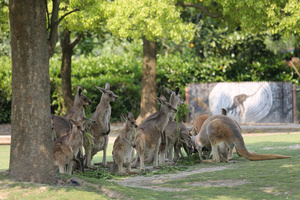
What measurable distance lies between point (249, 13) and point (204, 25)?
7.77m

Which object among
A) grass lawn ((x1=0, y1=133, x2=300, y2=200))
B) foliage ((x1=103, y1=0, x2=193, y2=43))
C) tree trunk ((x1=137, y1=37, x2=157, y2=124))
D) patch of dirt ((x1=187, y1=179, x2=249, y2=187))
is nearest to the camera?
grass lawn ((x1=0, y1=133, x2=300, y2=200))

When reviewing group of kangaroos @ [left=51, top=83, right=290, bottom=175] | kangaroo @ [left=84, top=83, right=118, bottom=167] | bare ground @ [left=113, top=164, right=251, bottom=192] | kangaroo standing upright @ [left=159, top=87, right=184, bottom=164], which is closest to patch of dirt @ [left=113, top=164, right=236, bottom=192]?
bare ground @ [left=113, top=164, right=251, bottom=192]

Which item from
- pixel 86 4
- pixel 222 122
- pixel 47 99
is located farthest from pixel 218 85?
pixel 47 99

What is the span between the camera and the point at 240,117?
21750 mm

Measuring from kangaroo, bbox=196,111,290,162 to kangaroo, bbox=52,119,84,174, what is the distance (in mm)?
2862

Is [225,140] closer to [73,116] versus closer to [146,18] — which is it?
[73,116]

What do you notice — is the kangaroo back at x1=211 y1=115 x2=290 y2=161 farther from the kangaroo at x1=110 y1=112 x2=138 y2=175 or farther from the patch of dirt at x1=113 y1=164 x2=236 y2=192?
the kangaroo at x1=110 y1=112 x2=138 y2=175

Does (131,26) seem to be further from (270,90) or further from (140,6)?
(270,90)

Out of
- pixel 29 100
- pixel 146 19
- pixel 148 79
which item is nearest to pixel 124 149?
pixel 29 100

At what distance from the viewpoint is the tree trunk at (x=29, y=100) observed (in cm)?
676

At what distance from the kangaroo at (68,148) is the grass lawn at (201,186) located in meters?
0.98

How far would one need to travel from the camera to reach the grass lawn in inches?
246

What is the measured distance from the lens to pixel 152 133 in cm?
983

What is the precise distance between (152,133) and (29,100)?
3.54 metres
